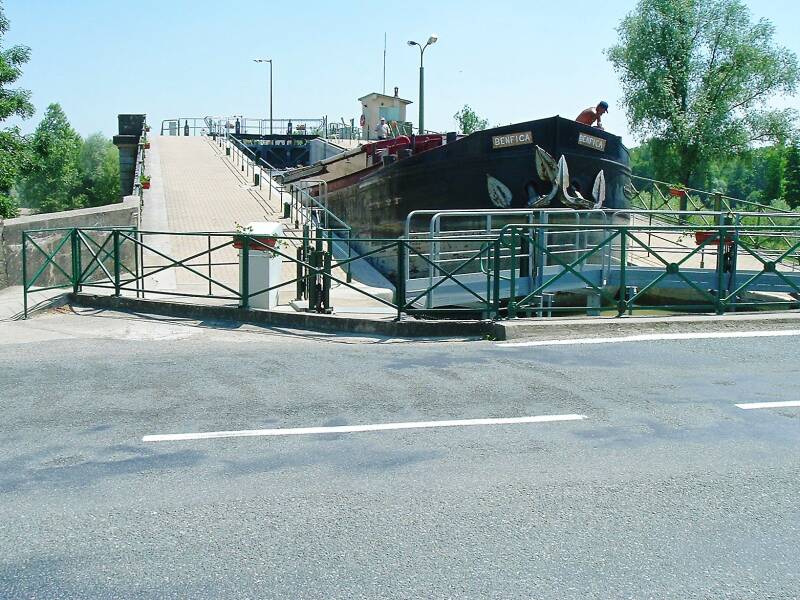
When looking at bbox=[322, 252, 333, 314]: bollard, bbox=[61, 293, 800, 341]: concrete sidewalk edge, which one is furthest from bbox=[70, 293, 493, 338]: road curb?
bbox=[322, 252, 333, 314]: bollard

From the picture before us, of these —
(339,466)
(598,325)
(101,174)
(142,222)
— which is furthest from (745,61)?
(101,174)

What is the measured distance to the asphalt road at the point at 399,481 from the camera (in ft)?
12.6

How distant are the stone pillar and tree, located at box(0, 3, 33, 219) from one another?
14.2m

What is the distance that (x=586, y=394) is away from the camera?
23.9 feet

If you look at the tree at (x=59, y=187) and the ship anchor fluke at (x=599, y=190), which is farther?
the tree at (x=59, y=187)

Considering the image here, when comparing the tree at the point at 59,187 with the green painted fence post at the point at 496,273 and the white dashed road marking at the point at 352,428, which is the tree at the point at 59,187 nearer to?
the green painted fence post at the point at 496,273

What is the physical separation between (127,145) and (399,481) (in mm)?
42316

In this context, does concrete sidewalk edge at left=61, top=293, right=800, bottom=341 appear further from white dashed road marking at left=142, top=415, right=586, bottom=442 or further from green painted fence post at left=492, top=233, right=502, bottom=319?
white dashed road marking at left=142, top=415, right=586, bottom=442

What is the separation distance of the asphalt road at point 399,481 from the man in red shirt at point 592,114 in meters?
13.0

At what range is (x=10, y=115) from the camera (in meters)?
25.3

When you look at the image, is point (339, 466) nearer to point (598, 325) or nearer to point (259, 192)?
point (598, 325)

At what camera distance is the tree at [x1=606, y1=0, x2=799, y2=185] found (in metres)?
39.7

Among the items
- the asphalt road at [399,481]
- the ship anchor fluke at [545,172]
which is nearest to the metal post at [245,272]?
the asphalt road at [399,481]

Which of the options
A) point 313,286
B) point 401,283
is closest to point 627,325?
point 401,283
